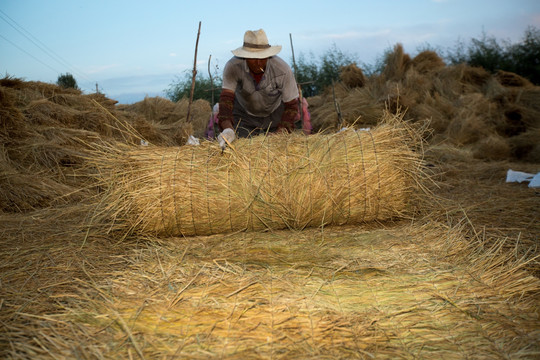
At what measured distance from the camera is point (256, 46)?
4.16m

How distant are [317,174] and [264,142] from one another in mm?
425

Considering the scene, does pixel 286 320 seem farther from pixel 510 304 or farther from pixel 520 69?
pixel 520 69

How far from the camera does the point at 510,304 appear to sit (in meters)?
1.79

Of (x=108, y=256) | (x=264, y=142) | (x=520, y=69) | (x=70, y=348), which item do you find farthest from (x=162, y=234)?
(x=520, y=69)

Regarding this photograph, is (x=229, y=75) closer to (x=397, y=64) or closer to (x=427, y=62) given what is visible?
(x=397, y=64)

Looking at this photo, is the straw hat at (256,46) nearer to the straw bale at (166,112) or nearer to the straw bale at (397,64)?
the straw bale at (166,112)

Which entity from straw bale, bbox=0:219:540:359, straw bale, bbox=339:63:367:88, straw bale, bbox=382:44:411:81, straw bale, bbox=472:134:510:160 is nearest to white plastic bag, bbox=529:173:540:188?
straw bale, bbox=0:219:540:359

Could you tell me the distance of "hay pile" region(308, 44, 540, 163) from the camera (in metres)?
6.51

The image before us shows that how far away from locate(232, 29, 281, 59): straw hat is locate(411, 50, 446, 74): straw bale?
17.3ft

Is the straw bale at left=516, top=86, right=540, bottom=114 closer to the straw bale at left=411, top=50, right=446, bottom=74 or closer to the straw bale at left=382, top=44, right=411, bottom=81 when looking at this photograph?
the straw bale at left=411, top=50, right=446, bottom=74

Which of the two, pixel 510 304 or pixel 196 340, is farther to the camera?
pixel 510 304

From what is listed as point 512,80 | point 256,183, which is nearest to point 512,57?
point 512,80

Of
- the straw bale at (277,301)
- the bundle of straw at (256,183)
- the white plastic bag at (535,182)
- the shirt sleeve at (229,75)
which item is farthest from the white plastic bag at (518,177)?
the shirt sleeve at (229,75)

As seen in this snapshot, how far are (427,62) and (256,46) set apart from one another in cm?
567
